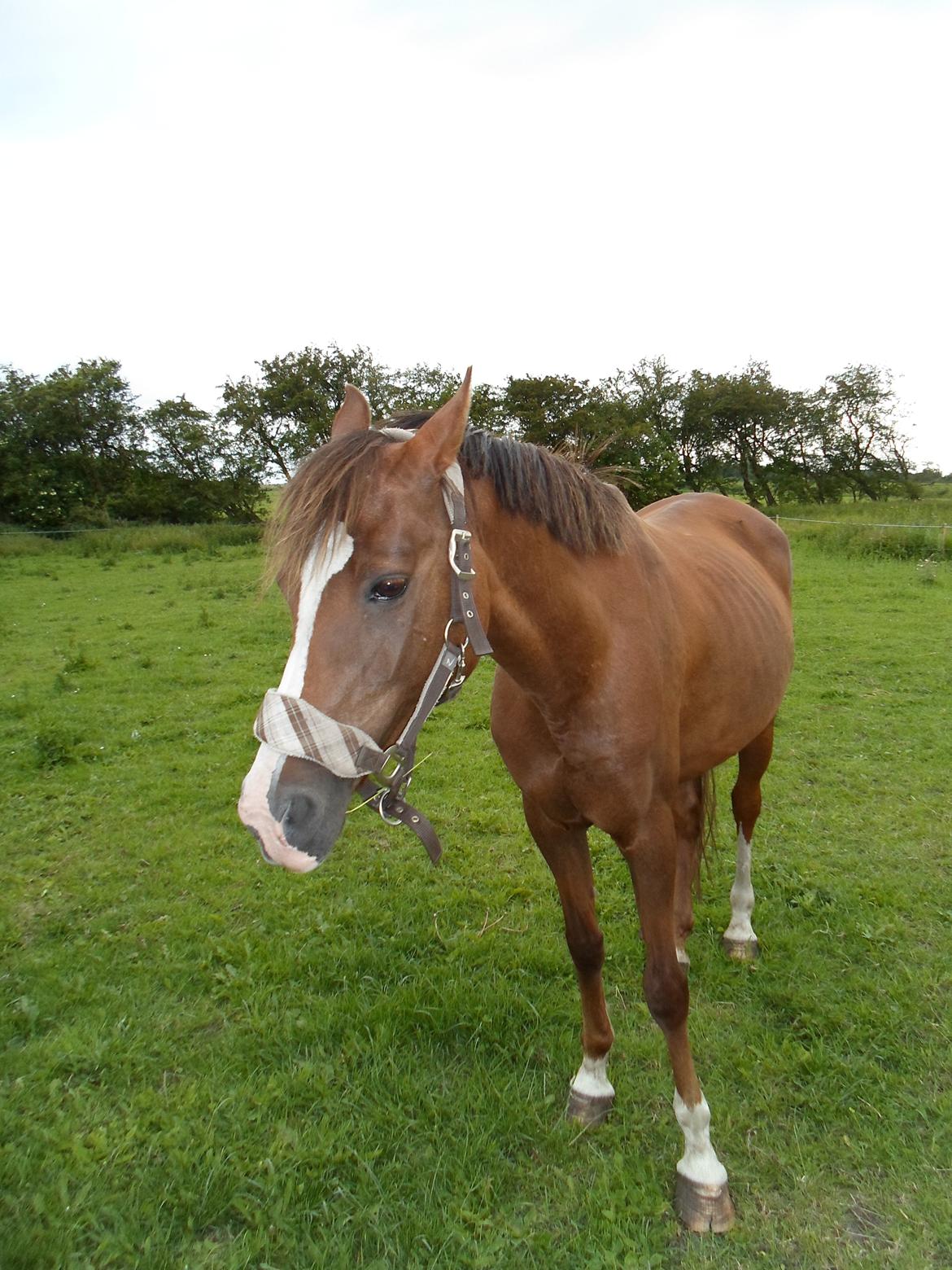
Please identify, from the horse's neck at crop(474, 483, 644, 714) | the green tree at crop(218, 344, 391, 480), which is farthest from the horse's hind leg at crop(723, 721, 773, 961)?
the green tree at crop(218, 344, 391, 480)

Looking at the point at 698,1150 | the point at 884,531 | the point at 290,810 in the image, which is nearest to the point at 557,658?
the point at 290,810

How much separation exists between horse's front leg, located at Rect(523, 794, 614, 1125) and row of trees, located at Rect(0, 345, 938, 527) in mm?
17624

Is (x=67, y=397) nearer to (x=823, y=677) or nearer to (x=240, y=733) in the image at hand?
(x=240, y=733)

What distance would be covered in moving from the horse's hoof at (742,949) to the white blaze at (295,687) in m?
2.66

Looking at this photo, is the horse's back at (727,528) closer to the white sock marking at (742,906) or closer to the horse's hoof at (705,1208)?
the white sock marking at (742,906)

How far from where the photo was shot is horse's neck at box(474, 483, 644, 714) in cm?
179

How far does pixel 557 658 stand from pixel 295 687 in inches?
31.0

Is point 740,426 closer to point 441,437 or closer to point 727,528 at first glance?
point 727,528

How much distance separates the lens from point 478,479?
5.85 ft

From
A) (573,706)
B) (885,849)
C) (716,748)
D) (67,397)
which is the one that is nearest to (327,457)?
(573,706)

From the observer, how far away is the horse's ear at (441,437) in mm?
1565

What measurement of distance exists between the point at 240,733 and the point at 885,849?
5037 millimetres

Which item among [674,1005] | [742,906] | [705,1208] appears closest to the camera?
[705,1208]

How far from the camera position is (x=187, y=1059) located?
2.78 m
